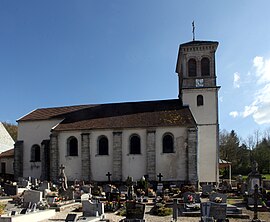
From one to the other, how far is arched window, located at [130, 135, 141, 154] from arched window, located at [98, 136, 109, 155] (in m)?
2.47

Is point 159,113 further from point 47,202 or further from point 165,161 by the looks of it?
point 47,202

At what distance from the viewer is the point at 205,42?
31641 mm

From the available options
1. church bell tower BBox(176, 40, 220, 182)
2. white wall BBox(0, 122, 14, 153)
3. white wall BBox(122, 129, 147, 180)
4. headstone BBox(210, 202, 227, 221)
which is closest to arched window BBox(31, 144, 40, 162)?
white wall BBox(0, 122, 14, 153)

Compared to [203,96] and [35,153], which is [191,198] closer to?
[203,96]

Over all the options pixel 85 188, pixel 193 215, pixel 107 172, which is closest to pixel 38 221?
pixel 193 215

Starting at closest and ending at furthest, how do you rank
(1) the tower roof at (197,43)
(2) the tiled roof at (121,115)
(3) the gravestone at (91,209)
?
1. (3) the gravestone at (91,209)
2. (2) the tiled roof at (121,115)
3. (1) the tower roof at (197,43)

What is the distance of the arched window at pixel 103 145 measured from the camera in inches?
1187

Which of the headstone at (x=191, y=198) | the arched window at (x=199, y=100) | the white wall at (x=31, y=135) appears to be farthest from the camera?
the white wall at (x=31, y=135)

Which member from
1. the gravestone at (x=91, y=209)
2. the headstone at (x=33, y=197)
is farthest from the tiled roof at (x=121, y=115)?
the gravestone at (x=91, y=209)

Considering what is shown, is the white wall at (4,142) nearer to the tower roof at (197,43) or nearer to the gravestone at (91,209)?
the tower roof at (197,43)

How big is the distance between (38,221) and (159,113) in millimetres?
18701

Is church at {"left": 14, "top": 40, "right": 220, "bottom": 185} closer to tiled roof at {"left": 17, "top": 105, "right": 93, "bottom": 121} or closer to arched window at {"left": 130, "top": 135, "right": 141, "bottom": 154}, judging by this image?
arched window at {"left": 130, "top": 135, "right": 141, "bottom": 154}

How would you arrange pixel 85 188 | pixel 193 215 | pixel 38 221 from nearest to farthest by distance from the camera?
pixel 38 221
pixel 193 215
pixel 85 188

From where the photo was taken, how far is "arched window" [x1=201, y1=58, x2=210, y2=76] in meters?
31.5
